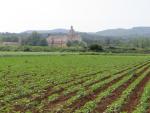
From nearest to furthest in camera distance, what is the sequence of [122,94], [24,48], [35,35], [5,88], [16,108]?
[16,108]
[122,94]
[5,88]
[24,48]
[35,35]

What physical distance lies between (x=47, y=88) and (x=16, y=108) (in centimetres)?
610

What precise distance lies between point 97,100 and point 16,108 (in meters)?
3.81

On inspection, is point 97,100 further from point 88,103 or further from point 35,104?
point 35,104

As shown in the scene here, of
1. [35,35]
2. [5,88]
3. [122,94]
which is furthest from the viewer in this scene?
[35,35]

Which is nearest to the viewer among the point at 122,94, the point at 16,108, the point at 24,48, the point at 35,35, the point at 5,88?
the point at 16,108

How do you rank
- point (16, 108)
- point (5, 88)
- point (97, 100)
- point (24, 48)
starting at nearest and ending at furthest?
point (16, 108)
point (97, 100)
point (5, 88)
point (24, 48)

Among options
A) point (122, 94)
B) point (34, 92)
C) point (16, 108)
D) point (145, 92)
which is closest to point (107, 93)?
point (122, 94)

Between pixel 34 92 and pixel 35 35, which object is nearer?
pixel 34 92

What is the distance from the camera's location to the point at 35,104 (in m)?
14.6

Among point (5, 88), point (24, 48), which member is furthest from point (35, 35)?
point (5, 88)

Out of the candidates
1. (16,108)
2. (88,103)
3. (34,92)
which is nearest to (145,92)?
(88,103)

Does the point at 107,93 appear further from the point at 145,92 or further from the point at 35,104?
the point at 35,104

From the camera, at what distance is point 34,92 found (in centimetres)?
1825

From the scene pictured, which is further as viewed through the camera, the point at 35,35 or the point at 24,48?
the point at 35,35
